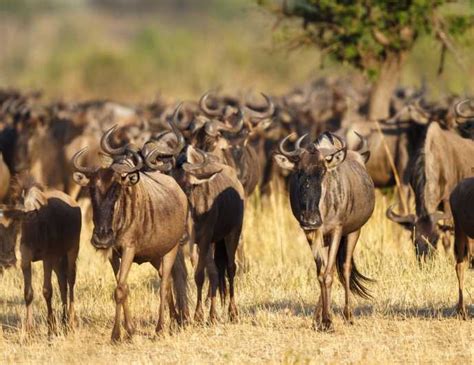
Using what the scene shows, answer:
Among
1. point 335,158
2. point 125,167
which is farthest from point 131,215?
point 335,158

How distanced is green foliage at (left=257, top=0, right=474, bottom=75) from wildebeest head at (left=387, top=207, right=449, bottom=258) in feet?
20.5

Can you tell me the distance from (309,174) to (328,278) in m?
0.88

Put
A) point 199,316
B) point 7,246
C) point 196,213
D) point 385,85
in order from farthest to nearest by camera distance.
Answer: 1. point 385,85
2. point 7,246
3. point 196,213
4. point 199,316

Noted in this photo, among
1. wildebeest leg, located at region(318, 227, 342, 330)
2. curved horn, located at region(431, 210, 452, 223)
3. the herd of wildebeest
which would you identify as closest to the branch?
the herd of wildebeest

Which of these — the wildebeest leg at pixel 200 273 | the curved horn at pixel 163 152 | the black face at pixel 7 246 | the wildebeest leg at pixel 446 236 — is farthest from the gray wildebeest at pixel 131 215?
the wildebeest leg at pixel 446 236

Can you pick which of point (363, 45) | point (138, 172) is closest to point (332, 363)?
point (138, 172)

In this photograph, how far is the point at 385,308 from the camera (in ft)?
36.9

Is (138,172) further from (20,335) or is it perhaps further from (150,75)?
(150,75)

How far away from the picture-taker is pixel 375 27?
20.3 m

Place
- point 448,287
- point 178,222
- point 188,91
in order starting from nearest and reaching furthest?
point 178,222, point 448,287, point 188,91

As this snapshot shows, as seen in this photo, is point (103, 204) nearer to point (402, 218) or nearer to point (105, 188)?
point (105, 188)

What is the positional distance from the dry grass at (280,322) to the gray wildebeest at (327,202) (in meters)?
0.39

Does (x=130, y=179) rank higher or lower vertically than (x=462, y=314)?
higher

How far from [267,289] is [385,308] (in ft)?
5.90
